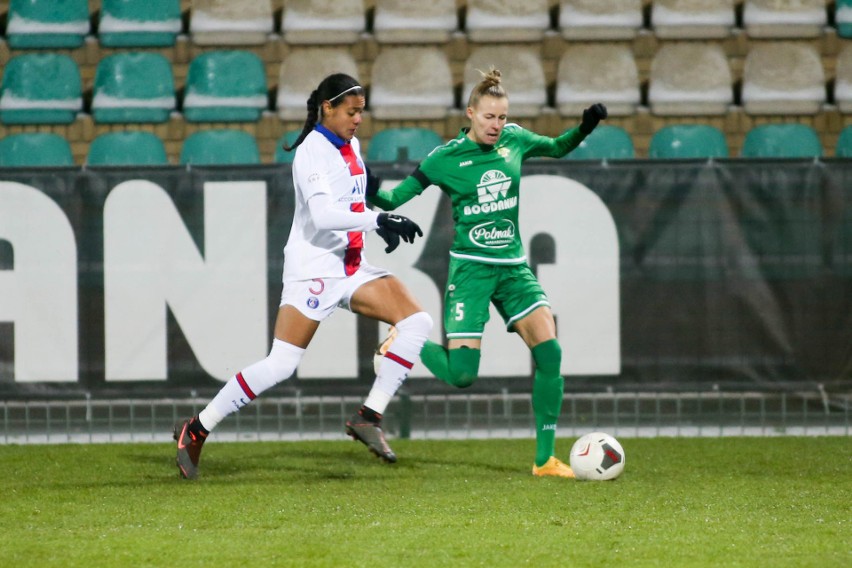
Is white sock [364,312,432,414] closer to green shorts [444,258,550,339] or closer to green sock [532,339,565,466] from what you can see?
green shorts [444,258,550,339]

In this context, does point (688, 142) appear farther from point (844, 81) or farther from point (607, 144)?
point (844, 81)

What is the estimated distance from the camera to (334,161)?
20.1ft

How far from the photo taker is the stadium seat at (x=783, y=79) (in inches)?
413

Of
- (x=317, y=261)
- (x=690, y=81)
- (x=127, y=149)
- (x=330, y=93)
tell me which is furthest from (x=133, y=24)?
(x=317, y=261)

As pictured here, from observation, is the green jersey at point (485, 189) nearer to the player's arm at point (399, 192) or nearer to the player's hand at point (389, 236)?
the player's arm at point (399, 192)

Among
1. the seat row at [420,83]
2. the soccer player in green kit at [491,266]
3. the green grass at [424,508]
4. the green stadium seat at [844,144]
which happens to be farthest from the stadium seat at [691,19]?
the soccer player in green kit at [491,266]

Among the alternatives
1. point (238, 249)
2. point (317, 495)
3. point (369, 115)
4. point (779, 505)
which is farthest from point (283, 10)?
point (779, 505)

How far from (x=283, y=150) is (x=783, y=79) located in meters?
4.27

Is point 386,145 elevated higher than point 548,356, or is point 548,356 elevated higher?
point 386,145

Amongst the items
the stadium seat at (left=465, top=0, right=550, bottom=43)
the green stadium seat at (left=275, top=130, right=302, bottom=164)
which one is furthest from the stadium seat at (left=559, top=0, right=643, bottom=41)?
the green stadium seat at (left=275, top=130, right=302, bottom=164)

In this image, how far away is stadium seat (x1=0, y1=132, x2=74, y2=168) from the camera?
33.0 feet

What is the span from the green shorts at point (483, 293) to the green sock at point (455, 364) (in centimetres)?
9

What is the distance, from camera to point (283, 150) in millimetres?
9531

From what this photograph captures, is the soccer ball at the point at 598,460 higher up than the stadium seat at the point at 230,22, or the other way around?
the stadium seat at the point at 230,22
